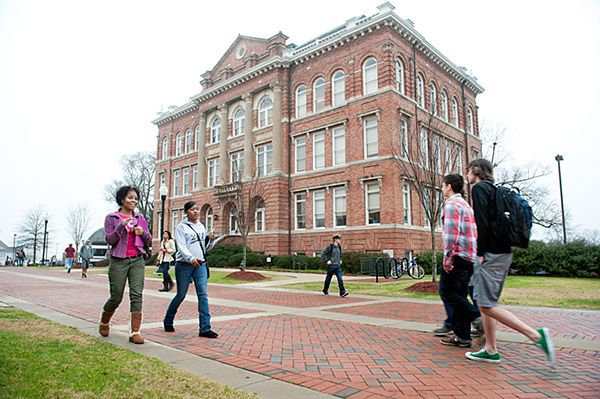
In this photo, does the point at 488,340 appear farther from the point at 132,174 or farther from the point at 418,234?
the point at 132,174

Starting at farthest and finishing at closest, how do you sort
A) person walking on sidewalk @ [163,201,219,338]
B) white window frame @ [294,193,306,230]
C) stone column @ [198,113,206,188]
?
1. stone column @ [198,113,206,188]
2. white window frame @ [294,193,306,230]
3. person walking on sidewalk @ [163,201,219,338]

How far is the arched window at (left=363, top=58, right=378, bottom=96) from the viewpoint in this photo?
25297 mm

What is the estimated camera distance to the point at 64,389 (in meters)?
3.12

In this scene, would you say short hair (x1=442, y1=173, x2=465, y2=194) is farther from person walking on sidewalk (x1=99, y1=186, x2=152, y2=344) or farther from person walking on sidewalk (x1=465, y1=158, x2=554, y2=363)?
person walking on sidewalk (x1=99, y1=186, x2=152, y2=344)

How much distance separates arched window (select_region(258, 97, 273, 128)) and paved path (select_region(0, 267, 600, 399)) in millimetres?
24581

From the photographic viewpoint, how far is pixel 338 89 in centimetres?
2741

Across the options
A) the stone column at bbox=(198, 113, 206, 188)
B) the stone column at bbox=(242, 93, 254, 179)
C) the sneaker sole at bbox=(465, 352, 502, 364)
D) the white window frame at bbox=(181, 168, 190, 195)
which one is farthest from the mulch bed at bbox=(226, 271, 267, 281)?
the white window frame at bbox=(181, 168, 190, 195)

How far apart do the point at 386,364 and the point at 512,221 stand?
6.38ft

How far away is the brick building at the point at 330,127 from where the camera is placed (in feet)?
79.8

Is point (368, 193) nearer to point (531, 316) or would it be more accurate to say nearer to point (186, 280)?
point (531, 316)

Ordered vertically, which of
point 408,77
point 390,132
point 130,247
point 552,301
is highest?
point 408,77

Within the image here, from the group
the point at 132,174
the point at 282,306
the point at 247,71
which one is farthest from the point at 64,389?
the point at 132,174

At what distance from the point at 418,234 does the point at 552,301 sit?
50.7ft

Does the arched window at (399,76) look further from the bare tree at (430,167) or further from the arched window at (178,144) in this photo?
the arched window at (178,144)
